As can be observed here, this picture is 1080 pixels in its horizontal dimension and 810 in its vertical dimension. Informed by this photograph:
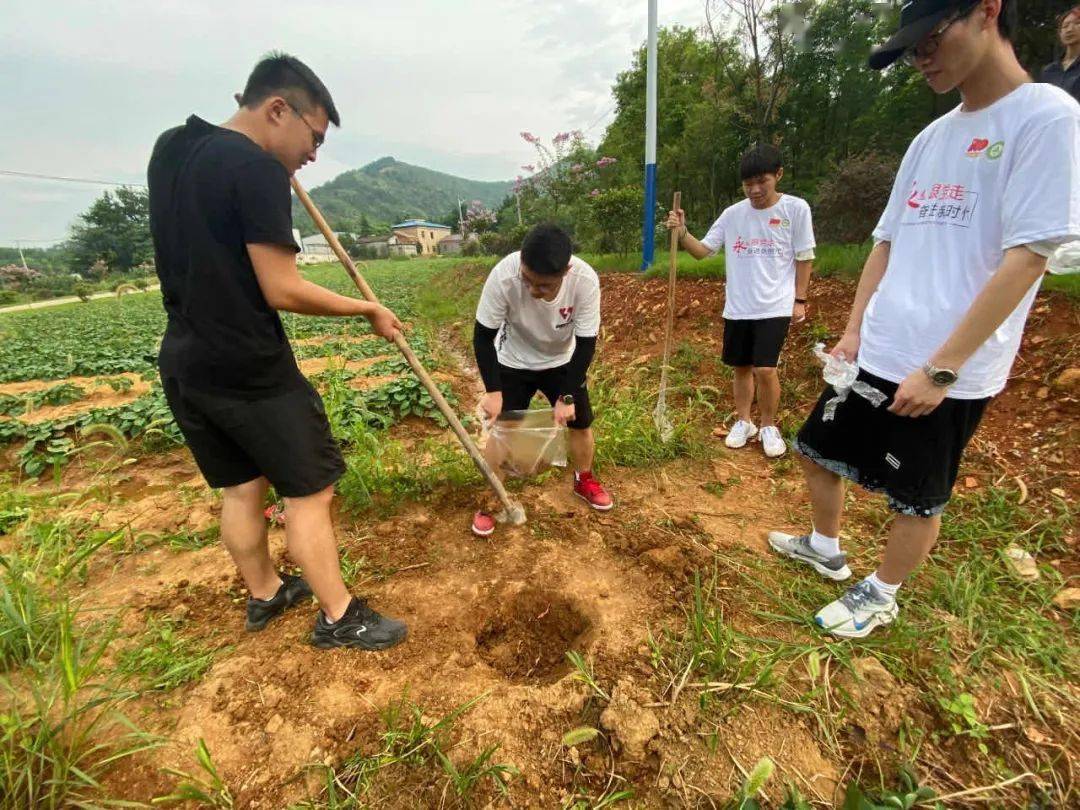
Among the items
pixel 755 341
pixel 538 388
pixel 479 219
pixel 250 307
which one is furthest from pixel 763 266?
pixel 479 219

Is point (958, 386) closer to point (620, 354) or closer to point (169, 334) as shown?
point (169, 334)

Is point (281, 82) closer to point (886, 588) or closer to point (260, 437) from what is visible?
point (260, 437)

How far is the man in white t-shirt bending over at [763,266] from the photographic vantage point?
2908 mm

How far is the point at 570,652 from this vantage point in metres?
1.70

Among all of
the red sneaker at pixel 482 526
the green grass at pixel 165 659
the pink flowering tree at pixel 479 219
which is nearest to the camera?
the green grass at pixel 165 659

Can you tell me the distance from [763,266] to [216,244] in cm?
292

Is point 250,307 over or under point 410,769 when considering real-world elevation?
over

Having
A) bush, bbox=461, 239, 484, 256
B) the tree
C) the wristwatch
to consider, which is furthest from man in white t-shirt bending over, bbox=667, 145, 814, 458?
the tree

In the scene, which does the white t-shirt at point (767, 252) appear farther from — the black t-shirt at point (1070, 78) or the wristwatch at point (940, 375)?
the wristwatch at point (940, 375)

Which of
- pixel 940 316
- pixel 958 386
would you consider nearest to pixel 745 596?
pixel 958 386

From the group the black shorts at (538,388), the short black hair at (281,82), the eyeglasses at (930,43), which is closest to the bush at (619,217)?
the black shorts at (538,388)

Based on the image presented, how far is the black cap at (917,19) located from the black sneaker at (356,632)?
8.00ft

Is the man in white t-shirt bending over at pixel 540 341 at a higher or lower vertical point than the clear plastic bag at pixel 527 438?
higher

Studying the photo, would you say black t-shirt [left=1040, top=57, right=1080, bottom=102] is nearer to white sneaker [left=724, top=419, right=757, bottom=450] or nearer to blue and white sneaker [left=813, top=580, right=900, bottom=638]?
white sneaker [left=724, top=419, right=757, bottom=450]
